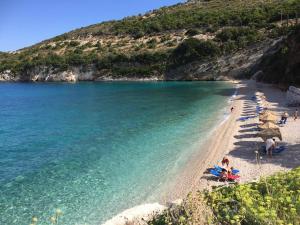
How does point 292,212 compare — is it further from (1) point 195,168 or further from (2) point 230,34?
(2) point 230,34

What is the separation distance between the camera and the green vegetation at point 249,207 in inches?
275

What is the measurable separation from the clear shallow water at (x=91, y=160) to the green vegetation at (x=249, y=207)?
24.4ft

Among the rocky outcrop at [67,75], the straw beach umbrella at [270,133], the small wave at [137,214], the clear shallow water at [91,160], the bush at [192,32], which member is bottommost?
the clear shallow water at [91,160]

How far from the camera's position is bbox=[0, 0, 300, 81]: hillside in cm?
9469

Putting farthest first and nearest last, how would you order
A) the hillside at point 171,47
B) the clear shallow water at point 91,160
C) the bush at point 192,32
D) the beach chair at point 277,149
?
the bush at point 192,32 → the hillside at point 171,47 → the beach chair at point 277,149 → the clear shallow water at point 91,160

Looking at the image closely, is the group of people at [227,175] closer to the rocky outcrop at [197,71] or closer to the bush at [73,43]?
the rocky outcrop at [197,71]

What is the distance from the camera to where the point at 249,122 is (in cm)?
3209

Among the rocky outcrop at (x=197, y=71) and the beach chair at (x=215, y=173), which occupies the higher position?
the rocky outcrop at (x=197, y=71)

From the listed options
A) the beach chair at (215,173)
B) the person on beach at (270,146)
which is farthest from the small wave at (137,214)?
the person on beach at (270,146)

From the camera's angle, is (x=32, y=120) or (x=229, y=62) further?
(x=229, y=62)

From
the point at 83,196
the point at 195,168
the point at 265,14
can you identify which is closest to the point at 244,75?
the point at 265,14

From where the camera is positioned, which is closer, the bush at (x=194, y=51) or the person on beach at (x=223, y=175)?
the person on beach at (x=223, y=175)

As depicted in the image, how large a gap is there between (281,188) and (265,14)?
106 m

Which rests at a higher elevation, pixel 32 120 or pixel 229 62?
pixel 229 62
